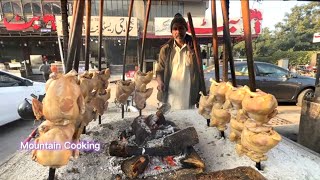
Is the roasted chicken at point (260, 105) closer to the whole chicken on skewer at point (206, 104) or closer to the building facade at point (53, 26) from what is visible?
the whole chicken on skewer at point (206, 104)

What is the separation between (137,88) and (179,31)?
90 cm

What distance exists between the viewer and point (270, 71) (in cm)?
847

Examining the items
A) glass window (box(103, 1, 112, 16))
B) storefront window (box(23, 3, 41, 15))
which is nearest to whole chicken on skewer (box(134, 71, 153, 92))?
glass window (box(103, 1, 112, 16))

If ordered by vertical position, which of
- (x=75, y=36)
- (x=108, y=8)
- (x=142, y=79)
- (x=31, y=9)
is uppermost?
(x=31, y=9)

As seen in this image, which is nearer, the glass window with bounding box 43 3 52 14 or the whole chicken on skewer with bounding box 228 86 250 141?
the whole chicken on skewer with bounding box 228 86 250 141

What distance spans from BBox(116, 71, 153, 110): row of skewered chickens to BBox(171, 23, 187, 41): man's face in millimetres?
653

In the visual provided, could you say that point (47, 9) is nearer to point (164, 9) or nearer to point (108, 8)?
point (108, 8)

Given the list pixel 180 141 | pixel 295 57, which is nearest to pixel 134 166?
pixel 180 141

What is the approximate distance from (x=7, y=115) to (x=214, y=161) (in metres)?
6.37

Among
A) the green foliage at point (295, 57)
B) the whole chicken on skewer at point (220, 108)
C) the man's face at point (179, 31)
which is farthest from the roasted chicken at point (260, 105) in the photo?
the green foliage at point (295, 57)

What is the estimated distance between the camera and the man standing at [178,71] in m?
2.95

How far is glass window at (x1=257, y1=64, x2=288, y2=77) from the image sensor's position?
8398 mm

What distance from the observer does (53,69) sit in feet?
4.13

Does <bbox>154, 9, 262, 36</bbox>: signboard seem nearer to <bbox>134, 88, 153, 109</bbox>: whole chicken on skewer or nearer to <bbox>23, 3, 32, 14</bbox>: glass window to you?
<bbox>23, 3, 32, 14</bbox>: glass window
